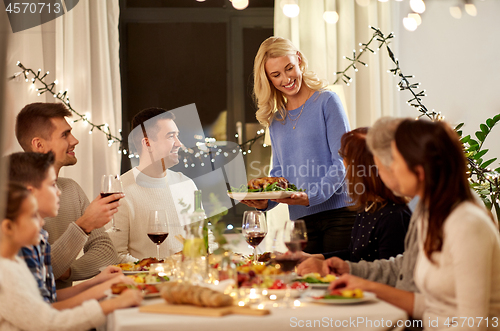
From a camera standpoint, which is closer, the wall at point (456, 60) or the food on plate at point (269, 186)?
the food on plate at point (269, 186)

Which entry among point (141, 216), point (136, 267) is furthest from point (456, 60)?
point (136, 267)

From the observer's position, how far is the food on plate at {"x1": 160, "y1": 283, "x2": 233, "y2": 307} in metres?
1.19

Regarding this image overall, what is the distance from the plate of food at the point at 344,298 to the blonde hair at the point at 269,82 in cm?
154

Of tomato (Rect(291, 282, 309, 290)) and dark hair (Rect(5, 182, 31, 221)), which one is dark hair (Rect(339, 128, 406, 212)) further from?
dark hair (Rect(5, 182, 31, 221))

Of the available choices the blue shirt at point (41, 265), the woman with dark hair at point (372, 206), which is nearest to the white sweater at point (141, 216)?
the blue shirt at point (41, 265)

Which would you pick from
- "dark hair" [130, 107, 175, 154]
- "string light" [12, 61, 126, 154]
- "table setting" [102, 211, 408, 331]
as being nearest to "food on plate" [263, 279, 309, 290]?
"table setting" [102, 211, 408, 331]

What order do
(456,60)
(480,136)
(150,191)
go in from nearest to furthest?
(150,191)
(480,136)
(456,60)

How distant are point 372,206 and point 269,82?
1.18 m

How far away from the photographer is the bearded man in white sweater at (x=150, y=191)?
2.49 m

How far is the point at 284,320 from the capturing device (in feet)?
3.71

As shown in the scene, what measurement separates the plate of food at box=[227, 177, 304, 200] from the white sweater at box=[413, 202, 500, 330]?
98 cm

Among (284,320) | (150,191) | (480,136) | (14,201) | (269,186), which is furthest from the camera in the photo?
(480,136)

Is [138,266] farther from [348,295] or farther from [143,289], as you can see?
[348,295]

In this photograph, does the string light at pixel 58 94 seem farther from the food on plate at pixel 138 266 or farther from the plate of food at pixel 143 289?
the plate of food at pixel 143 289
